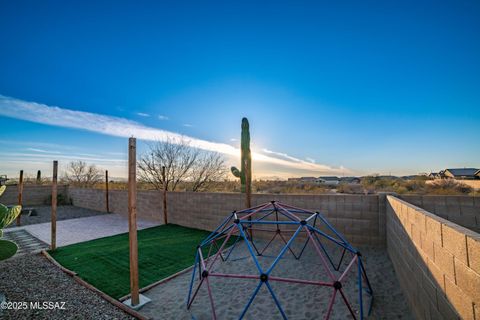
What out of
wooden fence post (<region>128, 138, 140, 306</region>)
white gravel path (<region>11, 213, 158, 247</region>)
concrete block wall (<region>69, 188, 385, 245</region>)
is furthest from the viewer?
white gravel path (<region>11, 213, 158, 247</region>)

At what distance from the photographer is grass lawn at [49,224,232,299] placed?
3849mm

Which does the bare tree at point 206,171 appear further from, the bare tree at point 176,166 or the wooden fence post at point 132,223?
the wooden fence post at point 132,223

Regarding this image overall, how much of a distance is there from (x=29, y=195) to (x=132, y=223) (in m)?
15.8

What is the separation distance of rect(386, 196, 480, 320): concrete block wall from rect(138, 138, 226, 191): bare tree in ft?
34.9

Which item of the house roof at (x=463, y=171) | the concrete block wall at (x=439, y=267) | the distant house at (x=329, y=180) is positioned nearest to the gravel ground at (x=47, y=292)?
the concrete block wall at (x=439, y=267)

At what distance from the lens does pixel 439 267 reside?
173 cm

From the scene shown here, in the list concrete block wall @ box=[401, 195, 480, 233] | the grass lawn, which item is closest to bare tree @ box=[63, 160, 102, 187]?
the grass lawn

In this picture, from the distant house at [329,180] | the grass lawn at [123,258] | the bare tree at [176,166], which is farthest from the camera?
the distant house at [329,180]

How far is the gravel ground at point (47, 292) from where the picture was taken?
113 inches

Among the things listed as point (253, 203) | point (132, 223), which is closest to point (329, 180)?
point (253, 203)

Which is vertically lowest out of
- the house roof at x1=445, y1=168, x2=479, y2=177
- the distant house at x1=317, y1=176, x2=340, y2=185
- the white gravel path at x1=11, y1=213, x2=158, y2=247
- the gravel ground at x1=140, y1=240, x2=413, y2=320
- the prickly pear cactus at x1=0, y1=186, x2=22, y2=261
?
the white gravel path at x1=11, y1=213, x2=158, y2=247

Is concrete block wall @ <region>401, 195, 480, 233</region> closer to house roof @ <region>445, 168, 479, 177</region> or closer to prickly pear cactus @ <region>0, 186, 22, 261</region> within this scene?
prickly pear cactus @ <region>0, 186, 22, 261</region>

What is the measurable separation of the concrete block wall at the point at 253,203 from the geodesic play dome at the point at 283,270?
50 cm

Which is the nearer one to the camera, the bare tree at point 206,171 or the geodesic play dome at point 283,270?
the geodesic play dome at point 283,270
